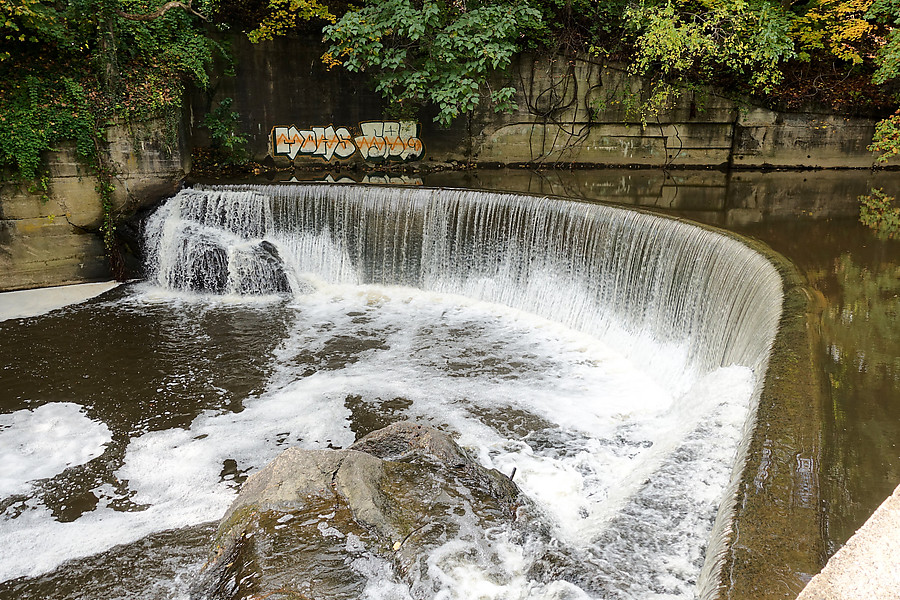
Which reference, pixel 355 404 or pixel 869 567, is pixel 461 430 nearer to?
pixel 355 404

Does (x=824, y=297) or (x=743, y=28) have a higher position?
(x=743, y=28)

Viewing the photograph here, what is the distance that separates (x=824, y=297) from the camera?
5.95m

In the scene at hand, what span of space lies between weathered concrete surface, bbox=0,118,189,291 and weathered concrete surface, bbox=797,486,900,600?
11130mm

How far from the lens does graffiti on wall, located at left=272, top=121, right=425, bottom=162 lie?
13.8 metres

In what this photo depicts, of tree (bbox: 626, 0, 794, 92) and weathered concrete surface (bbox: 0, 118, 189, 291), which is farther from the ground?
tree (bbox: 626, 0, 794, 92)

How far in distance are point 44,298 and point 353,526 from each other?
8456 millimetres

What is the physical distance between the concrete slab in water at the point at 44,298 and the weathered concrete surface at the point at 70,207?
9.5 inches

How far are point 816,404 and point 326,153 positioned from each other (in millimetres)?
12054

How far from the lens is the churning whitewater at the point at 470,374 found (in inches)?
145

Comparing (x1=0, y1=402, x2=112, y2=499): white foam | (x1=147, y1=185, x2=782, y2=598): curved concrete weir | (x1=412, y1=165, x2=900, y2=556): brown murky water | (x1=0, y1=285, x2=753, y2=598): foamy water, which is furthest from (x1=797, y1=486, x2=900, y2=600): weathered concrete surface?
(x1=0, y1=402, x2=112, y2=499): white foam

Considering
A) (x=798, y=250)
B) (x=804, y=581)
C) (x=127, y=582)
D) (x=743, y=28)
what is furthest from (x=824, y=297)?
(x=743, y=28)

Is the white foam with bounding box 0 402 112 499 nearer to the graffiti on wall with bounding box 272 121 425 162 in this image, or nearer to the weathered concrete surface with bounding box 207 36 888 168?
the weathered concrete surface with bounding box 207 36 888 168

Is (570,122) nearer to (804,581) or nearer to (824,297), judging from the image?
(824,297)

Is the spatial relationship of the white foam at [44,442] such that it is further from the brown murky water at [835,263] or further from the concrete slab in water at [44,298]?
the brown murky water at [835,263]
